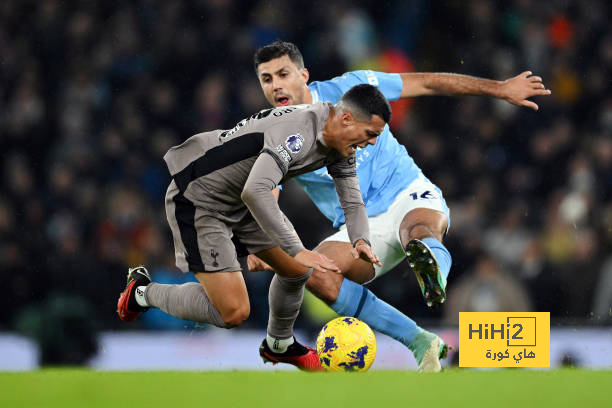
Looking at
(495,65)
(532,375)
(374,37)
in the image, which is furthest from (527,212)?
(532,375)

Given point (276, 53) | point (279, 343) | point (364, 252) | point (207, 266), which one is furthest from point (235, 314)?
point (276, 53)

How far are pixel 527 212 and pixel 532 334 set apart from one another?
4829mm

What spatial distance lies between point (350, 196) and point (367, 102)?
2.09 feet

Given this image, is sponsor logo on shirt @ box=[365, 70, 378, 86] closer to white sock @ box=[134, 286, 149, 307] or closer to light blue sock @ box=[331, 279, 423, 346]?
light blue sock @ box=[331, 279, 423, 346]

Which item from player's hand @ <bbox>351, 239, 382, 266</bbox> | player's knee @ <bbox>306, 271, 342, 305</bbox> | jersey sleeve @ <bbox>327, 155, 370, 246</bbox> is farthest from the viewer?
player's knee @ <bbox>306, 271, 342, 305</bbox>

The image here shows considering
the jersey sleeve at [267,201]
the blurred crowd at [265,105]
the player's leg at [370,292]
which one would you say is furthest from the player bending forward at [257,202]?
the blurred crowd at [265,105]

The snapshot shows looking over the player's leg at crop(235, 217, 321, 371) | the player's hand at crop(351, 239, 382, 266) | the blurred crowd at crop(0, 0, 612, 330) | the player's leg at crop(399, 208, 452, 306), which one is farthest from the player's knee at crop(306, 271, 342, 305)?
the blurred crowd at crop(0, 0, 612, 330)

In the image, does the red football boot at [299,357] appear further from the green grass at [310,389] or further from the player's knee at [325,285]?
the green grass at [310,389]

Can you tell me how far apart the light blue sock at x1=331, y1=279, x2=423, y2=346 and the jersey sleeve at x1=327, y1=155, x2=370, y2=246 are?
2.52 ft

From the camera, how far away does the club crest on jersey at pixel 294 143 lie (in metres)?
4.85

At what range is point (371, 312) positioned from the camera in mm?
6004

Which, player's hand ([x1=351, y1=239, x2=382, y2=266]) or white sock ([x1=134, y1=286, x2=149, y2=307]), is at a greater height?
player's hand ([x1=351, y1=239, x2=382, y2=266])

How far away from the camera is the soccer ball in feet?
17.8

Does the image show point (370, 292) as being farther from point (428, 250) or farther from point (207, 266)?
point (207, 266)
